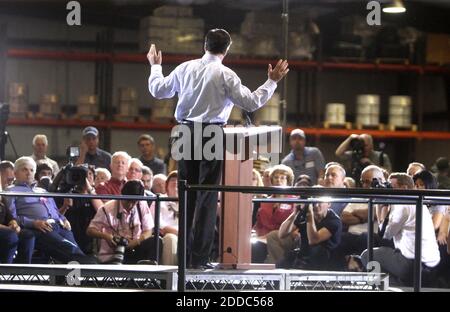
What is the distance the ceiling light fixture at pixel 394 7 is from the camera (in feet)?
53.4

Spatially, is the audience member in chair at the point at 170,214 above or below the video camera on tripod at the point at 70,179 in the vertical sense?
below

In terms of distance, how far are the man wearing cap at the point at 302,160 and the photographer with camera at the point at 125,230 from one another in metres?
3.59

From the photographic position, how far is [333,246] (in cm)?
1028

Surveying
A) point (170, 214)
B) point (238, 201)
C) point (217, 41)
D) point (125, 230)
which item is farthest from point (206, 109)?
point (170, 214)

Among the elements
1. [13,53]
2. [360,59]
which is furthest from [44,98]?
[360,59]

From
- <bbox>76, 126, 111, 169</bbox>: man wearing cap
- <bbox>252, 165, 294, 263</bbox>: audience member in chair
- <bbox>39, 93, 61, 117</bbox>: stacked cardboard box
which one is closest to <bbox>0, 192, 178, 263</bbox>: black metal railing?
<bbox>252, 165, 294, 263</bbox>: audience member in chair

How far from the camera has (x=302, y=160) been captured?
1363 centimetres

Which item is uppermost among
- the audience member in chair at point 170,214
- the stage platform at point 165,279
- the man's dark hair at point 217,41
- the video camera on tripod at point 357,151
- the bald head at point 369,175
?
the man's dark hair at point 217,41

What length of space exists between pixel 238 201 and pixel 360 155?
5715mm

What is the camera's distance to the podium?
7906 millimetres

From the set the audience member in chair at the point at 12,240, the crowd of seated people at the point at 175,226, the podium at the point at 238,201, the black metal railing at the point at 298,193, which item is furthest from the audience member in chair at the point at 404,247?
the audience member in chair at the point at 12,240

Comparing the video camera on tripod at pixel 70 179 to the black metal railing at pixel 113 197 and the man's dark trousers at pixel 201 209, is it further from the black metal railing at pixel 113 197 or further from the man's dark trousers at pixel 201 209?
the man's dark trousers at pixel 201 209

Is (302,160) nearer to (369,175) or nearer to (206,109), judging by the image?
(369,175)
